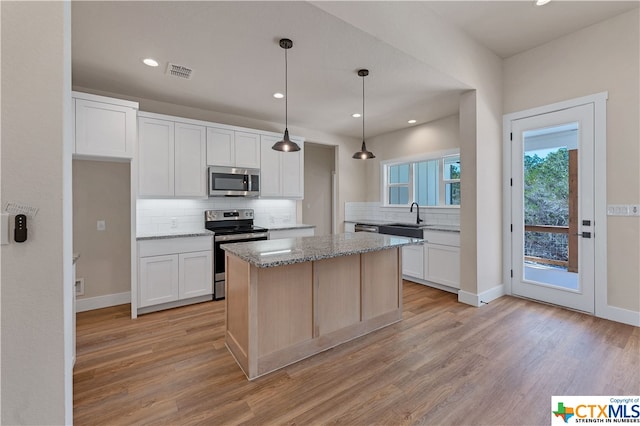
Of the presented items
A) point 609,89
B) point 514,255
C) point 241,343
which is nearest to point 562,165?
point 609,89

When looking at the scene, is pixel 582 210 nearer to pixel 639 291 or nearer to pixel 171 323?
pixel 639 291

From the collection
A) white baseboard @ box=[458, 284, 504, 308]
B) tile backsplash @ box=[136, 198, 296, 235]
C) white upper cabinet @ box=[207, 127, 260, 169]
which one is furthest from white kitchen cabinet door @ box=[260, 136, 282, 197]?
white baseboard @ box=[458, 284, 504, 308]

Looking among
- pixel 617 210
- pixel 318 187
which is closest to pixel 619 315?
pixel 617 210

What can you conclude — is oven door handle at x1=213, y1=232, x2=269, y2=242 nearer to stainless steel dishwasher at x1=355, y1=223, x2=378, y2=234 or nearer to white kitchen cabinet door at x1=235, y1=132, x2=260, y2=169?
white kitchen cabinet door at x1=235, y1=132, x2=260, y2=169

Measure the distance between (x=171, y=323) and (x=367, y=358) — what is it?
2.17 metres

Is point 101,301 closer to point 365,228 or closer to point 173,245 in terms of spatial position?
point 173,245

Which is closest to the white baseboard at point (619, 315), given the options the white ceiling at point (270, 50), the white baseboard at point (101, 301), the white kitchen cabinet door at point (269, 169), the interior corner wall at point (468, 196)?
the interior corner wall at point (468, 196)

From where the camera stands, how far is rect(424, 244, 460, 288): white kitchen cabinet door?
3939mm

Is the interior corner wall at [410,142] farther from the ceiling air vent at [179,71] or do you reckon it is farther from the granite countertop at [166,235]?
the ceiling air vent at [179,71]

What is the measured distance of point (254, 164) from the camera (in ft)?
14.6

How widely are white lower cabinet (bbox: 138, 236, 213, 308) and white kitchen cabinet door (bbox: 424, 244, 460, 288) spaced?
320 centimetres

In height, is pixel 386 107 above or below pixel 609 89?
above

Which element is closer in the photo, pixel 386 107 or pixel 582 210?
pixel 582 210

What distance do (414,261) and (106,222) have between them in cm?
445
